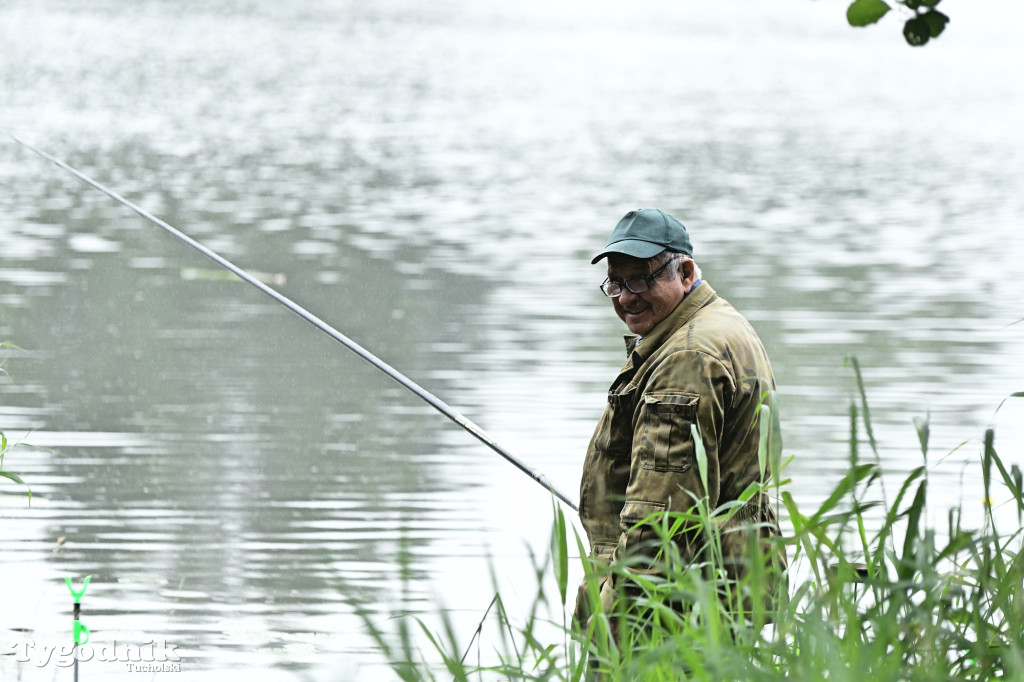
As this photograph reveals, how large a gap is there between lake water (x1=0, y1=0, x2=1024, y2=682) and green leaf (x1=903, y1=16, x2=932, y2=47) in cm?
73

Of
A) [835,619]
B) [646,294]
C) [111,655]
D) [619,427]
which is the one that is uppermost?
[646,294]

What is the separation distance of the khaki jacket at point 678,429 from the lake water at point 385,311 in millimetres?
416

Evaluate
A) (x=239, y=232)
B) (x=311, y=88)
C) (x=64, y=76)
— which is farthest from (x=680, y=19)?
(x=239, y=232)

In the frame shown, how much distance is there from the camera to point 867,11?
2.38 metres

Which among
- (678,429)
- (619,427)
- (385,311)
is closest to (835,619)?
(678,429)

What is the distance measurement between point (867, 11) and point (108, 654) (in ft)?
9.86

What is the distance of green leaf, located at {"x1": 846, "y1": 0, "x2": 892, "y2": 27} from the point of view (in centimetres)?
238

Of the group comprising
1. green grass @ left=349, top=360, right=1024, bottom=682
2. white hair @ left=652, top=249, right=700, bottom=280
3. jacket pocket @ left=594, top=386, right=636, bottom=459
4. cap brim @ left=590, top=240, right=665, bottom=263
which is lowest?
green grass @ left=349, top=360, right=1024, bottom=682

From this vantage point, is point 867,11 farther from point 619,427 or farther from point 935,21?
point 619,427

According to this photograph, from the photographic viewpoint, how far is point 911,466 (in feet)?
21.5

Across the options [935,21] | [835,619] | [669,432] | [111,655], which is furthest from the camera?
[111,655]

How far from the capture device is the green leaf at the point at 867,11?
238cm

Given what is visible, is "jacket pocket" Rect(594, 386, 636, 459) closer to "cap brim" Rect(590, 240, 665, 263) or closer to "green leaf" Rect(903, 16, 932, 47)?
"cap brim" Rect(590, 240, 665, 263)

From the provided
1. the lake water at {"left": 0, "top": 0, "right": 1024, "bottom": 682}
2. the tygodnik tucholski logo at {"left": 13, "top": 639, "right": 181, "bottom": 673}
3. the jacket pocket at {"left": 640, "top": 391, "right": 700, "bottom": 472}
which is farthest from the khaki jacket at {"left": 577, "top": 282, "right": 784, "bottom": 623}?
the tygodnik tucholski logo at {"left": 13, "top": 639, "right": 181, "bottom": 673}
